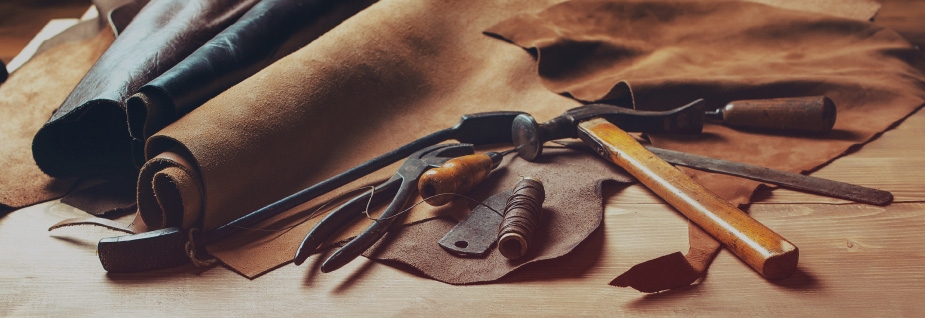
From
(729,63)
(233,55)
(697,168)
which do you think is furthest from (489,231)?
(729,63)

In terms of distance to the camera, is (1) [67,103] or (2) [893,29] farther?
(2) [893,29]

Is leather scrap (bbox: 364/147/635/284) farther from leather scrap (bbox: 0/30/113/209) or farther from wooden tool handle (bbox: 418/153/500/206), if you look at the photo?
leather scrap (bbox: 0/30/113/209)

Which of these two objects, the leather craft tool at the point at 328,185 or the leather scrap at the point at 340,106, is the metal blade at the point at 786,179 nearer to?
the leather craft tool at the point at 328,185

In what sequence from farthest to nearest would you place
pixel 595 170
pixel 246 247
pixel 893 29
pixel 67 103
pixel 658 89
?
pixel 893 29, pixel 658 89, pixel 67 103, pixel 595 170, pixel 246 247

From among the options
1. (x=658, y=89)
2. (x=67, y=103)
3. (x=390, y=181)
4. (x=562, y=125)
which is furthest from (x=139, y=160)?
(x=658, y=89)

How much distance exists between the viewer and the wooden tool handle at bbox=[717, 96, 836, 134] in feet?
5.79

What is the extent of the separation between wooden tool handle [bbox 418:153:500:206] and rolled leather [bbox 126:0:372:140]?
1.80ft

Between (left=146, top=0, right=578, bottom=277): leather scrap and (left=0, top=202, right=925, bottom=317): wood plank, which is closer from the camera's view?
(left=0, top=202, right=925, bottom=317): wood plank

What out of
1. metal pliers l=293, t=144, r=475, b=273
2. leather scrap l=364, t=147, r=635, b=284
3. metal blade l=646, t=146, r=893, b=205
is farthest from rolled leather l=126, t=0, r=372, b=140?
metal blade l=646, t=146, r=893, b=205

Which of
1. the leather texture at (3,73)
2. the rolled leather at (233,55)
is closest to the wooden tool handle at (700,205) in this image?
the rolled leather at (233,55)

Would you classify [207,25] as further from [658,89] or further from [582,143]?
[658,89]

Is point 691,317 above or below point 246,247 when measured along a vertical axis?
above

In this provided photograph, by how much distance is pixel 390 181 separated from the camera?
1514 millimetres

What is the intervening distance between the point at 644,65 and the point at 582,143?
0.54 meters
